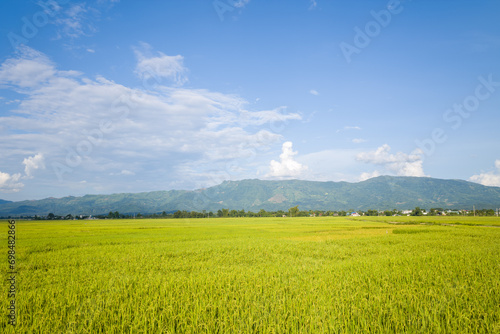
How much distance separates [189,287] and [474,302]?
7165mm

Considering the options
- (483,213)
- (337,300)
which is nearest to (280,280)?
(337,300)

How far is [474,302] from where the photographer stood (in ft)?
19.6

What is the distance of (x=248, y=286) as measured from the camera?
7527 millimetres

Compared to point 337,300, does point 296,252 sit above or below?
below

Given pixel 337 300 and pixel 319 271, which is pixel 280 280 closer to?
pixel 319 271

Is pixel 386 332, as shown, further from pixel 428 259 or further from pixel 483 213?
pixel 483 213

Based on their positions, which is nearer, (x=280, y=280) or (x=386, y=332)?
(x=386, y=332)

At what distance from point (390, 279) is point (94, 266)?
11.8 meters

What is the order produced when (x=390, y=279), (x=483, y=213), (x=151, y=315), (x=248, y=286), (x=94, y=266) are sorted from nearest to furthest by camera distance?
(x=151, y=315) → (x=248, y=286) → (x=390, y=279) → (x=94, y=266) → (x=483, y=213)

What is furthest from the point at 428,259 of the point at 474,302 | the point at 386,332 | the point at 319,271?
the point at 386,332

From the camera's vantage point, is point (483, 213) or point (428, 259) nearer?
point (428, 259)

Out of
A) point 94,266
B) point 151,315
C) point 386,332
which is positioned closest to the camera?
point 386,332

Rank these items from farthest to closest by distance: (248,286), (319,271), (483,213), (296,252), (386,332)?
(483,213)
(296,252)
(319,271)
(248,286)
(386,332)

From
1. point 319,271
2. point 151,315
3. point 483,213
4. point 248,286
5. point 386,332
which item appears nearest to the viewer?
point 386,332
